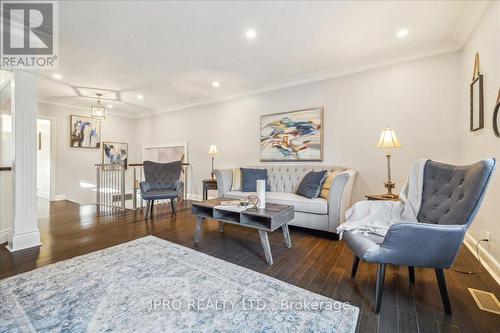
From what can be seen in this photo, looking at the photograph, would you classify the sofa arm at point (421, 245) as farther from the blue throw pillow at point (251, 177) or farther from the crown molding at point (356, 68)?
the crown molding at point (356, 68)

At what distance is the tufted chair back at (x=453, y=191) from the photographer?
51.7 inches

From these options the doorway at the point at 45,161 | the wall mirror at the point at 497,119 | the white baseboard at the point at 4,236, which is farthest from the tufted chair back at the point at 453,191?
the doorway at the point at 45,161

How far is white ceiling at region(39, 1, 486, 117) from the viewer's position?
7.14 feet

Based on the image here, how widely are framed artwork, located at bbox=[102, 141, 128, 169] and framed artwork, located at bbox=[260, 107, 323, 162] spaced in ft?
15.0

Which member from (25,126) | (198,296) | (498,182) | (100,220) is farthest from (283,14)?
(100,220)

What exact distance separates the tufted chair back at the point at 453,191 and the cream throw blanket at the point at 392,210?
0.04 m

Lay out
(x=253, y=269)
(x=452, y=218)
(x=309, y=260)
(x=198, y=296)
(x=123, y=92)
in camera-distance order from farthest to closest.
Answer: (x=123, y=92)
(x=309, y=260)
(x=253, y=269)
(x=198, y=296)
(x=452, y=218)

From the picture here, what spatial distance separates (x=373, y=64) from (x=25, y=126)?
15.4 ft

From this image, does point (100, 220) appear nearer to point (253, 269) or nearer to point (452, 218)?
point (253, 269)

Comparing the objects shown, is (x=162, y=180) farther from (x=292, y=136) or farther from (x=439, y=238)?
(x=439, y=238)

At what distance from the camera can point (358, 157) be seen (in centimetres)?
344

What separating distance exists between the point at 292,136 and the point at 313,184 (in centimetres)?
121

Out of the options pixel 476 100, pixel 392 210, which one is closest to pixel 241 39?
pixel 392 210

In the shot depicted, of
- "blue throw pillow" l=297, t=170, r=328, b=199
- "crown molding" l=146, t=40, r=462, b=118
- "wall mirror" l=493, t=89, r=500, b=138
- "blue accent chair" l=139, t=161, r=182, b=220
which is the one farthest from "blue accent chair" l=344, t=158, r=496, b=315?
"blue accent chair" l=139, t=161, r=182, b=220
